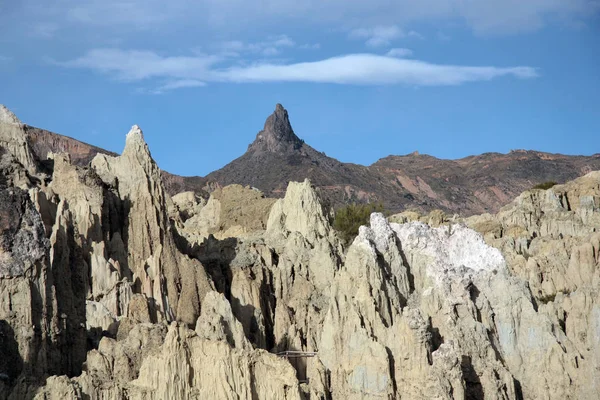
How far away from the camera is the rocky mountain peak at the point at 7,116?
185ft

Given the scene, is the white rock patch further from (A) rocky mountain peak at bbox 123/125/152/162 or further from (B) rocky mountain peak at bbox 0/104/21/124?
(B) rocky mountain peak at bbox 0/104/21/124

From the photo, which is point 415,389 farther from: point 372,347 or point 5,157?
point 5,157

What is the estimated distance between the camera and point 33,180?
51344 millimetres

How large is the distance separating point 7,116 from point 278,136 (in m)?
105

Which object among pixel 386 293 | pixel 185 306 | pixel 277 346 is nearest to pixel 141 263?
pixel 185 306

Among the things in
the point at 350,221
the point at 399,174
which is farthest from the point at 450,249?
the point at 399,174

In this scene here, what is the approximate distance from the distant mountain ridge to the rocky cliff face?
3087 inches

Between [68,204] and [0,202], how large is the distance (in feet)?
33.8

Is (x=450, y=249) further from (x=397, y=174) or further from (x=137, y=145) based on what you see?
(x=397, y=174)

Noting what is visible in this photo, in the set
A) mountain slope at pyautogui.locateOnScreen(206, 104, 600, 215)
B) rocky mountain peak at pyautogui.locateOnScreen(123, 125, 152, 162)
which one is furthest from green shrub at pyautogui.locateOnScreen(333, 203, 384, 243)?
mountain slope at pyautogui.locateOnScreen(206, 104, 600, 215)

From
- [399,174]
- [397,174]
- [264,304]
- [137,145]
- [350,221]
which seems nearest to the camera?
[264,304]

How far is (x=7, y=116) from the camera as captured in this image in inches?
2224

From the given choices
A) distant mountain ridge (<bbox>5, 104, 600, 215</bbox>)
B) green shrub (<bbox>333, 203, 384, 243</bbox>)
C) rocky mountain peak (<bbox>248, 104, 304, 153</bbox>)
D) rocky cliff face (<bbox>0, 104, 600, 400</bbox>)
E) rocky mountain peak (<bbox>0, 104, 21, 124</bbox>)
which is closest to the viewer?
rocky cliff face (<bbox>0, 104, 600, 400</bbox>)

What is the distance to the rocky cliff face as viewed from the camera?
117 ft
